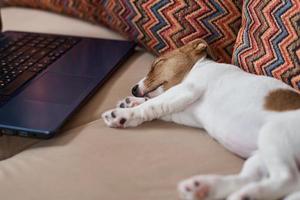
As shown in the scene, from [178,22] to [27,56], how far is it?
41 cm

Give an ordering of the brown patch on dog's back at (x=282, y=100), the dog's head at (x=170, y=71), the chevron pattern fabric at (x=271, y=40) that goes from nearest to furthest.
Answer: the brown patch on dog's back at (x=282, y=100) < the chevron pattern fabric at (x=271, y=40) < the dog's head at (x=170, y=71)

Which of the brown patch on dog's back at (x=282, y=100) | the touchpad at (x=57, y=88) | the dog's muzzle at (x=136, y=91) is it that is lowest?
the dog's muzzle at (x=136, y=91)

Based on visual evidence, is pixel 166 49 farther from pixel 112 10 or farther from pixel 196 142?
pixel 196 142

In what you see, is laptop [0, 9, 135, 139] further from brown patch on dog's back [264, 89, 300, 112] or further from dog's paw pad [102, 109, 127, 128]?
brown patch on dog's back [264, 89, 300, 112]

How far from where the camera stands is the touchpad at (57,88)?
3.51ft

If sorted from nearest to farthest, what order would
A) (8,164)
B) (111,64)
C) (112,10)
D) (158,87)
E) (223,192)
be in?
(223,192)
(8,164)
(158,87)
(111,64)
(112,10)

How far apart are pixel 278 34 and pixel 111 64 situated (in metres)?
0.44

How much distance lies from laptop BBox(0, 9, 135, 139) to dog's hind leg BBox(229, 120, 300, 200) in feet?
1.33

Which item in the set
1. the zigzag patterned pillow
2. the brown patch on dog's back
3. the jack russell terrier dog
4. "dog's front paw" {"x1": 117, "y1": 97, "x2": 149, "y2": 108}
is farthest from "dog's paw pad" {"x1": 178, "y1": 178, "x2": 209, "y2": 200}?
the zigzag patterned pillow

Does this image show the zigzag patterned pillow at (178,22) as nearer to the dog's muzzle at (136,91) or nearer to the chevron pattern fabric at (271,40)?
the chevron pattern fabric at (271,40)

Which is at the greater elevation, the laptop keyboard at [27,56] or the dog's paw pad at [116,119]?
the laptop keyboard at [27,56]

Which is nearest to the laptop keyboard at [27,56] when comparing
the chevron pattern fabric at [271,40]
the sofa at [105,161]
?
the sofa at [105,161]

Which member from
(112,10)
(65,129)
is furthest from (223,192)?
(112,10)

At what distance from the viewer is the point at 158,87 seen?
1141mm
